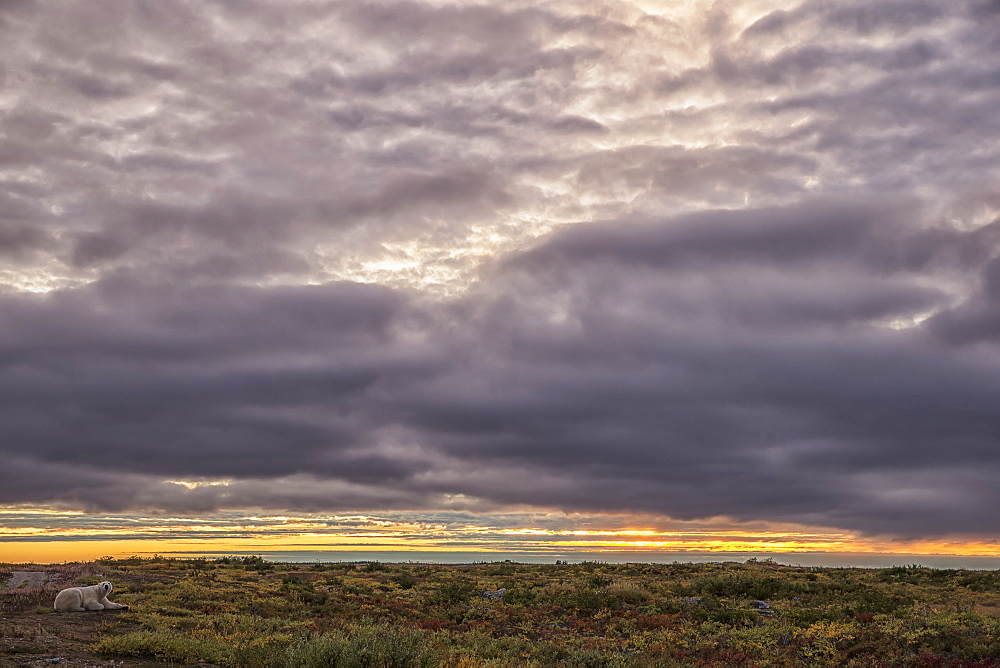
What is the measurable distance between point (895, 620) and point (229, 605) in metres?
28.8

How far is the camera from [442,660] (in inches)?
688

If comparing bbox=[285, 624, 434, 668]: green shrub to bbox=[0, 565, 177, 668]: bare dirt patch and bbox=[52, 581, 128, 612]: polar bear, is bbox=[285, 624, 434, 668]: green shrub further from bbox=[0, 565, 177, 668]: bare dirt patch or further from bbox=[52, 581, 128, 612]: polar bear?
bbox=[52, 581, 128, 612]: polar bear

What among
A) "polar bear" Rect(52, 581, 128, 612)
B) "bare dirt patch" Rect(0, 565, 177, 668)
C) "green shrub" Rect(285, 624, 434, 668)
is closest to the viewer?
"green shrub" Rect(285, 624, 434, 668)

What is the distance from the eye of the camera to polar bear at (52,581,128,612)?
26.4m

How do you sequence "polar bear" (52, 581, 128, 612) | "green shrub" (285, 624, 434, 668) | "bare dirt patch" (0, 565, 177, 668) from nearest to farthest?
"green shrub" (285, 624, 434, 668)
"bare dirt patch" (0, 565, 177, 668)
"polar bear" (52, 581, 128, 612)

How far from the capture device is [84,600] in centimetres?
2709

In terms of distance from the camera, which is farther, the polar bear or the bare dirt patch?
the polar bear

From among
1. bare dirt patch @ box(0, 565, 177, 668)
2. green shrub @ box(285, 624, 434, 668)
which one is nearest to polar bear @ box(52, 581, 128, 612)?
bare dirt patch @ box(0, 565, 177, 668)

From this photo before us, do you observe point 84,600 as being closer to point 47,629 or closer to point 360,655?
point 47,629

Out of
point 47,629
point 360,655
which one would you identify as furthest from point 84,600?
point 360,655

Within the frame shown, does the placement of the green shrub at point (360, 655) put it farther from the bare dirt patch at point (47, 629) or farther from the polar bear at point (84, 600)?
the polar bear at point (84, 600)

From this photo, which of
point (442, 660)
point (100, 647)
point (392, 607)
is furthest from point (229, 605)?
A: point (442, 660)

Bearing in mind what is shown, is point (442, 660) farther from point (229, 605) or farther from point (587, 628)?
→ point (229, 605)

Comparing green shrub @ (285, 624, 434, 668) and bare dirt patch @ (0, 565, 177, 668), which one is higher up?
green shrub @ (285, 624, 434, 668)
